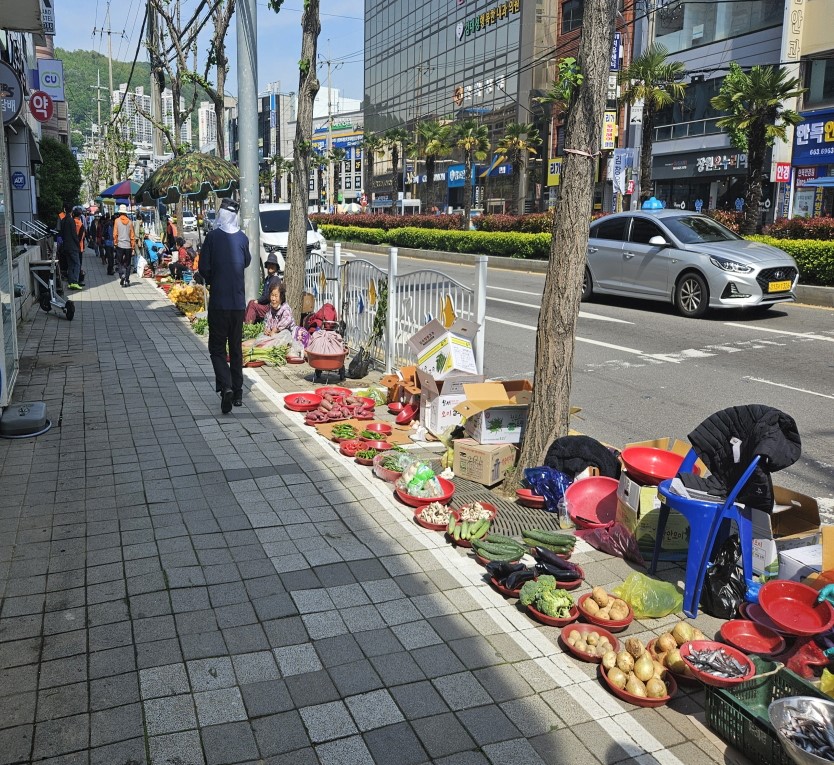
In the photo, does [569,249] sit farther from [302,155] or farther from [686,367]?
[302,155]

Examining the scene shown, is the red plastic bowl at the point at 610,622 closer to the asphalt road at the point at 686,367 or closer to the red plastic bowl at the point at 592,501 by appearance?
the red plastic bowl at the point at 592,501

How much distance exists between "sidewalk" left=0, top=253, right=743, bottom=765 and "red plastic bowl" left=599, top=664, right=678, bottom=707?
42mm

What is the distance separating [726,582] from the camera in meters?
4.12

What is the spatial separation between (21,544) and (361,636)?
7.68 feet

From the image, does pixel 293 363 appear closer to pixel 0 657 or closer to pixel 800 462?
pixel 800 462

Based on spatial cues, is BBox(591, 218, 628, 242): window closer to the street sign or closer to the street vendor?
the street vendor

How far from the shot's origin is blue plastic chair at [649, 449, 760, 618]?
4.01 meters

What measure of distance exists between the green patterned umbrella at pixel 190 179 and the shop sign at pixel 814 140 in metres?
22.7

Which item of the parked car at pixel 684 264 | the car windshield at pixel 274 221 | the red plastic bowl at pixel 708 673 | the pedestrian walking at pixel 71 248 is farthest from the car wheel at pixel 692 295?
the pedestrian walking at pixel 71 248

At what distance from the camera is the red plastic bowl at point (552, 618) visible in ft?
13.1

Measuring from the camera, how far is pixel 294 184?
480 inches

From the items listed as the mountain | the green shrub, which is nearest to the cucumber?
the green shrub

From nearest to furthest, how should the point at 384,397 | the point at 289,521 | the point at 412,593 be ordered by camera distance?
the point at 412,593, the point at 289,521, the point at 384,397

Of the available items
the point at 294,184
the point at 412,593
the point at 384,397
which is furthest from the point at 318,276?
the point at 412,593
